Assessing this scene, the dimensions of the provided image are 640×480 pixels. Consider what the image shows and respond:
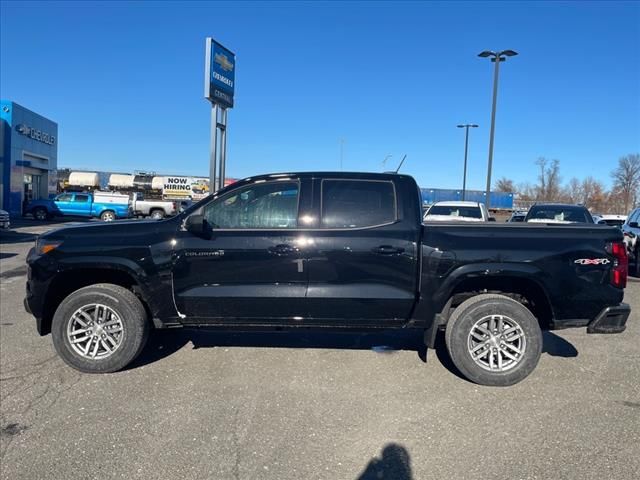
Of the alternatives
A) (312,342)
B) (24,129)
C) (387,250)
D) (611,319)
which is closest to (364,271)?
(387,250)

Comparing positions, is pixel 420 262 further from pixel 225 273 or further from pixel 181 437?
pixel 181 437

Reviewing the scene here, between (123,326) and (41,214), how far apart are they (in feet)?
99.1

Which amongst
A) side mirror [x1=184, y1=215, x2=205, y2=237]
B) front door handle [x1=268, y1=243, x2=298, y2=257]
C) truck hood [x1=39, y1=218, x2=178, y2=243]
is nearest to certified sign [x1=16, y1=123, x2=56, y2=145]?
truck hood [x1=39, y1=218, x2=178, y2=243]

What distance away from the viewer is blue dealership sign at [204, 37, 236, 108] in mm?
14969

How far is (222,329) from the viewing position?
184 inches

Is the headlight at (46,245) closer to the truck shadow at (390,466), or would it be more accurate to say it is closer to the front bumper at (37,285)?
the front bumper at (37,285)

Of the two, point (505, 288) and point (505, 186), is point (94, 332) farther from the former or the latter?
point (505, 186)

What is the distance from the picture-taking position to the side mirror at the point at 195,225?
4406 mm

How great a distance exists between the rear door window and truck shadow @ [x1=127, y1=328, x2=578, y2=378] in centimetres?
138

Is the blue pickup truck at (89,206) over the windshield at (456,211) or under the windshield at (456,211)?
under

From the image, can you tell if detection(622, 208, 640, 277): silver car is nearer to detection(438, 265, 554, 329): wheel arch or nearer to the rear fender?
detection(438, 265, 554, 329): wheel arch

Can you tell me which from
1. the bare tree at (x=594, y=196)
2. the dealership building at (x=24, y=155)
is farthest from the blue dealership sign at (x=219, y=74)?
the bare tree at (x=594, y=196)

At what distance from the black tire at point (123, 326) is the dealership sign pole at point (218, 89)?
33.2 feet

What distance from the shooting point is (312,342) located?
5.64 m
